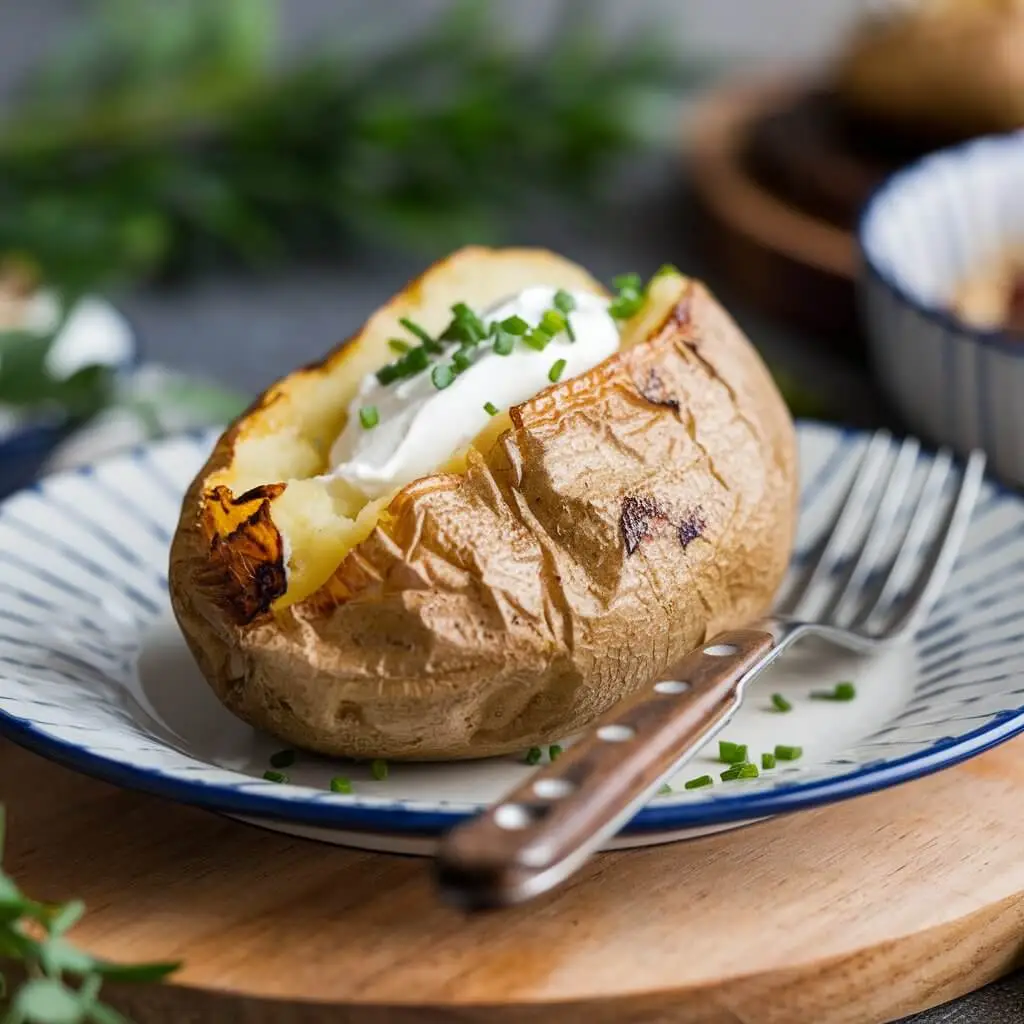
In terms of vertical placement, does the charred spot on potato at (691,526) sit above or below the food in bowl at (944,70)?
below

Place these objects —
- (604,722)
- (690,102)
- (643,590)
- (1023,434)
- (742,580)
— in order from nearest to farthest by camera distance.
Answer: (604,722), (643,590), (742,580), (1023,434), (690,102)

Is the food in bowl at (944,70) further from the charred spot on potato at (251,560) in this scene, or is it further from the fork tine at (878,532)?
the charred spot on potato at (251,560)

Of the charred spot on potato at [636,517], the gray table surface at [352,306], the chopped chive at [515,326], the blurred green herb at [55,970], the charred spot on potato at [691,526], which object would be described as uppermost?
the chopped chive at [515,326]

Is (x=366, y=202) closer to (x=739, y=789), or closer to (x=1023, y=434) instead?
→ (x=1023, y=434)

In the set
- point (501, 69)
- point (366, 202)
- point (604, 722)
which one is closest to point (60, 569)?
point (604, 722)

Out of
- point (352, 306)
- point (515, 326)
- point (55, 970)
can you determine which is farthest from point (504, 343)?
point (352, 306)

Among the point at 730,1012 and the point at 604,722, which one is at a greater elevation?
the point at 604,722

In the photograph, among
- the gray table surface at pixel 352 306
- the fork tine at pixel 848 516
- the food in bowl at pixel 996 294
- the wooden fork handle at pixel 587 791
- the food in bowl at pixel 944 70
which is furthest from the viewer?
the food in bowl at pixel 944 70

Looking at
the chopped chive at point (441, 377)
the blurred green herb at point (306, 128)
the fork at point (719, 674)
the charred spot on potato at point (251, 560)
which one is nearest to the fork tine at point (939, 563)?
the fork at point (719, 674)
